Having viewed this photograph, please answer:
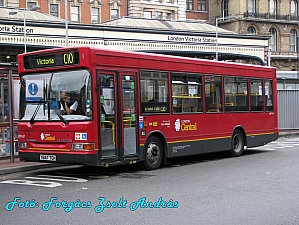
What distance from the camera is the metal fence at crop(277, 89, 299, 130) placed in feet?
103

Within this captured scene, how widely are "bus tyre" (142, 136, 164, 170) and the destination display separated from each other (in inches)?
118

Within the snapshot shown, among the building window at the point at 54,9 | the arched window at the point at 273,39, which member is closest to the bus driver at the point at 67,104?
the building window at the point at 54,9

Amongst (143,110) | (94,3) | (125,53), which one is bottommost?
(143,110)

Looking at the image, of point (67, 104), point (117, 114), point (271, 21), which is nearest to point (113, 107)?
point (117, 114)

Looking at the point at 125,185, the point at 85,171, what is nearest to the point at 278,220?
the point at 125,185

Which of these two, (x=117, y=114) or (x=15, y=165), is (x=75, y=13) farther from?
(x=117, y=114)

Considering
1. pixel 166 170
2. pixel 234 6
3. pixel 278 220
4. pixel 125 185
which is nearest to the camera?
pixel 278 220

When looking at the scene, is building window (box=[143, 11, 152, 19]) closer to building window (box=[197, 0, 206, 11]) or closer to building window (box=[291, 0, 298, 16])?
building window (box=[197, 0, 206, 11])

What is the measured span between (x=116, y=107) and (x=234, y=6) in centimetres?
5979

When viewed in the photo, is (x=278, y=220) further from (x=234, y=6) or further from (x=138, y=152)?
(x=234, y=6)

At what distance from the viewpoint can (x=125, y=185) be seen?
38.8 ft

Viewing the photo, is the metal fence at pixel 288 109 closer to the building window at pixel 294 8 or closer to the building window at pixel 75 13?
the building window at pixel 75 13

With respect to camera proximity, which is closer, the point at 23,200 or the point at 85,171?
the point at 23,200

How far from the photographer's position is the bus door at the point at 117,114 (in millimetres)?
12844
